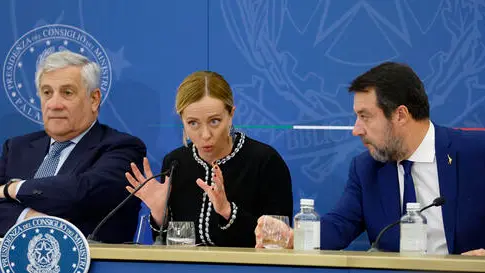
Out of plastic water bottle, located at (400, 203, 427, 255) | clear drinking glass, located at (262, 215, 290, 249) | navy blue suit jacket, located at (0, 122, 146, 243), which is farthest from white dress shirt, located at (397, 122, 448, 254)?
navy blue suit jacket, located at (0, 122, 146, 243)

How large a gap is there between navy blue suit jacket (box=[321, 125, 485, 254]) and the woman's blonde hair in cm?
69

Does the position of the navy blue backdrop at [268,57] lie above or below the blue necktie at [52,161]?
above

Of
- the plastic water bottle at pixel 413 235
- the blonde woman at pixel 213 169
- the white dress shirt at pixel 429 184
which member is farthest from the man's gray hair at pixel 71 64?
the plastic water bottle at pixel 413 235

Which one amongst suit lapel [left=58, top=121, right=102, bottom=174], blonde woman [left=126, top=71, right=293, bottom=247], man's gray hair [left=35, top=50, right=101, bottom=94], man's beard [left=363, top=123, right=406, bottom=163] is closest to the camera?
man's beard [left=363, top=123, right=406, bottom=163]

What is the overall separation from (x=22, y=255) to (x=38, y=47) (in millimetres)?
2208

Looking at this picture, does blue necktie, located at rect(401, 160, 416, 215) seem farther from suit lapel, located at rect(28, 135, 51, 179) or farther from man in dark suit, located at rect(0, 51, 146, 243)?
suit lapel, located at rect(28, 135, 51, 179)

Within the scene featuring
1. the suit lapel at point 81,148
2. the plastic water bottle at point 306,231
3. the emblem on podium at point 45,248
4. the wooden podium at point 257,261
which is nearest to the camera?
the wooden podium at point 257,261

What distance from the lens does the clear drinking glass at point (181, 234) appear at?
3.00 m

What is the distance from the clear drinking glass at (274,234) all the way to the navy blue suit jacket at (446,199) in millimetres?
431

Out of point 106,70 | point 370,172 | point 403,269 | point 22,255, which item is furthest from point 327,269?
point 106,70

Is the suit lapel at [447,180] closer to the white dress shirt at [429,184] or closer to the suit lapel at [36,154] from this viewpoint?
the white dress shirt at [429,184]

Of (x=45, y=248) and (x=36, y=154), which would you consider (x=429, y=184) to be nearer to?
(x=45, y=248)

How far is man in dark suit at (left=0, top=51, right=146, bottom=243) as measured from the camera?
3729mm

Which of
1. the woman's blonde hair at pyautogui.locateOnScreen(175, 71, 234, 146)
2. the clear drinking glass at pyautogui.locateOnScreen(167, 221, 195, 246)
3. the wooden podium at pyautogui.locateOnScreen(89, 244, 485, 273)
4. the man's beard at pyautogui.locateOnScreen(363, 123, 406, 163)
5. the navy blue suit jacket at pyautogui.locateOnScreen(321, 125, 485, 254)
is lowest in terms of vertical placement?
the wooden podium at pyautogui.locateOnScreen(89, 244, 485, 273)
